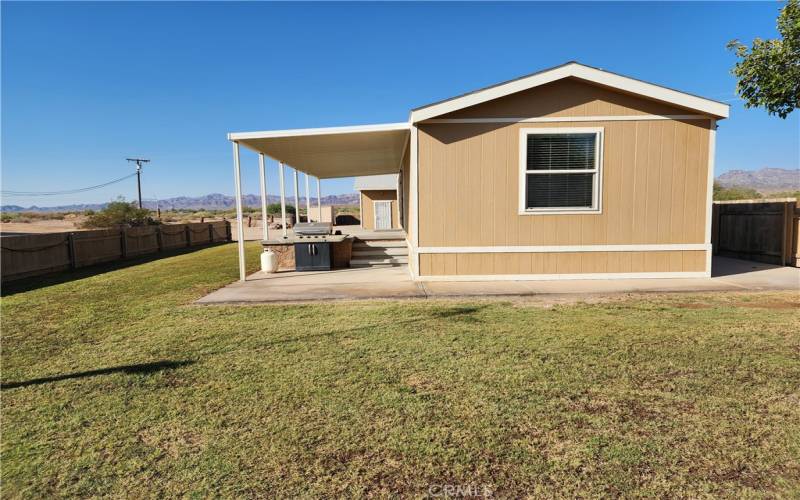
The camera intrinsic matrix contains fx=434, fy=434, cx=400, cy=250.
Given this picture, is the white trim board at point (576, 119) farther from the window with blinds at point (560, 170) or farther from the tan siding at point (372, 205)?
the tan siding at point (372, 205)

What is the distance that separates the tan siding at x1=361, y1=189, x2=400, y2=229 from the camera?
21.5 meters

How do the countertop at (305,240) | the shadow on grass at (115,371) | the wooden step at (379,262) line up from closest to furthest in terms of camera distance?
the shadow on grass at (115,371), the countertop at (305,240), the wooden step at (379,262)

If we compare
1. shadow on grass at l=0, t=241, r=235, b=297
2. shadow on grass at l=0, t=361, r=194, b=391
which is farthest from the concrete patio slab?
shadow on grass at l=0, t=241, r=235, b=297

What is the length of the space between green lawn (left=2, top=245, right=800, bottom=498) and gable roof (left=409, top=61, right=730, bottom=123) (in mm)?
3984

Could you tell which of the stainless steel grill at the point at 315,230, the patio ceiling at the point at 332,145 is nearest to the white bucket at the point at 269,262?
the stainless steel grill at the point at 315,230

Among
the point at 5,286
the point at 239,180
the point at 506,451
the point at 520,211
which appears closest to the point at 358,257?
the point at 239,180

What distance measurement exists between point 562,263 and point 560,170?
5.72 feet

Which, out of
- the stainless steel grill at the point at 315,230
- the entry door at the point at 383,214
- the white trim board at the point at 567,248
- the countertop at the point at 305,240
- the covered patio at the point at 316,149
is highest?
the covered patio at the point at 316,149

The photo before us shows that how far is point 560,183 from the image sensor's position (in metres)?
8.06

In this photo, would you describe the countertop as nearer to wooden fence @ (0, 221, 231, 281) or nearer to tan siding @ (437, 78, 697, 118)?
tan siding @ (437, 78, 697, 118)

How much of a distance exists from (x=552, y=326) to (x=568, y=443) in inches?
101

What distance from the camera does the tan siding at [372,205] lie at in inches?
845

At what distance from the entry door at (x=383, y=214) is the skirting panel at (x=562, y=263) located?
44.6ft

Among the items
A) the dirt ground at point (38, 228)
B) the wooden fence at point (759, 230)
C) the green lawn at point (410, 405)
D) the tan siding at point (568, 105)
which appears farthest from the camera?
the dirt ground at point (38, 228)
